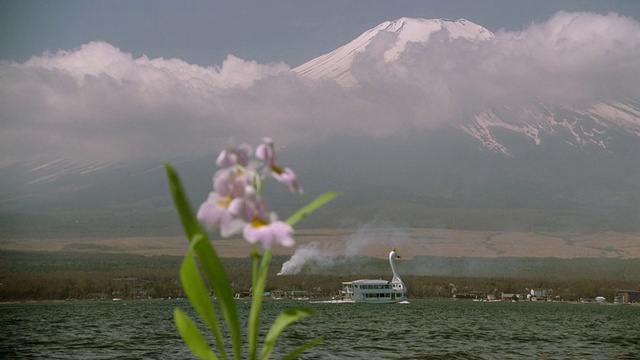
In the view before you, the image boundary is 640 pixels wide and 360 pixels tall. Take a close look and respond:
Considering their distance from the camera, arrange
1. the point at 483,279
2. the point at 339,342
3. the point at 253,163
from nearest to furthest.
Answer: the point at 253,163, the point at 339,342, the point at 483,279

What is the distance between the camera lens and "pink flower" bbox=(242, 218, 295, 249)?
1852 millimetres

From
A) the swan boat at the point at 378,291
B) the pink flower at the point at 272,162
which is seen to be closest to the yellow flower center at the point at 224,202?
the pink flower at the point at 272,162

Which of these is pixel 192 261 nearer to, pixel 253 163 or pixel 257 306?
pixel 257 306

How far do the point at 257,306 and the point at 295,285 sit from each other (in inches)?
3710

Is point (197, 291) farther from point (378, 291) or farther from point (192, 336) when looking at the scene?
point (378, 291)

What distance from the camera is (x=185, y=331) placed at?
2.37 metres

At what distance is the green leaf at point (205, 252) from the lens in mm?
2189

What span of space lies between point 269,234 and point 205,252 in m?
0.43

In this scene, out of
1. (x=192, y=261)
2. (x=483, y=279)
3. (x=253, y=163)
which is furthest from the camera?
(x=483, y=279)

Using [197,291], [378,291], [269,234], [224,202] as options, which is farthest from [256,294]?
[378,291]

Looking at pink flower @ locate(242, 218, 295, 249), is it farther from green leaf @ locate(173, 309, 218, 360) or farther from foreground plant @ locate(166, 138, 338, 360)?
green leaf @ locate(173, 309, 218, 360)

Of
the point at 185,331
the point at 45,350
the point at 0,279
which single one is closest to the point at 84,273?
the point at 0,279

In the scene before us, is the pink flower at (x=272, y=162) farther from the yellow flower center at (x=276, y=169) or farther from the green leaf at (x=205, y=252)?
the green leaf at (x=205, y=252)

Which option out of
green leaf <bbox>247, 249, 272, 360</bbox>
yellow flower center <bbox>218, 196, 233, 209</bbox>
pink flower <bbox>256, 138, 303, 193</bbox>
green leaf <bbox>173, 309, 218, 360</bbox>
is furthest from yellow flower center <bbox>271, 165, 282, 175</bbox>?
green leaf <bbox>173, 309, 218, 360</bbox>
